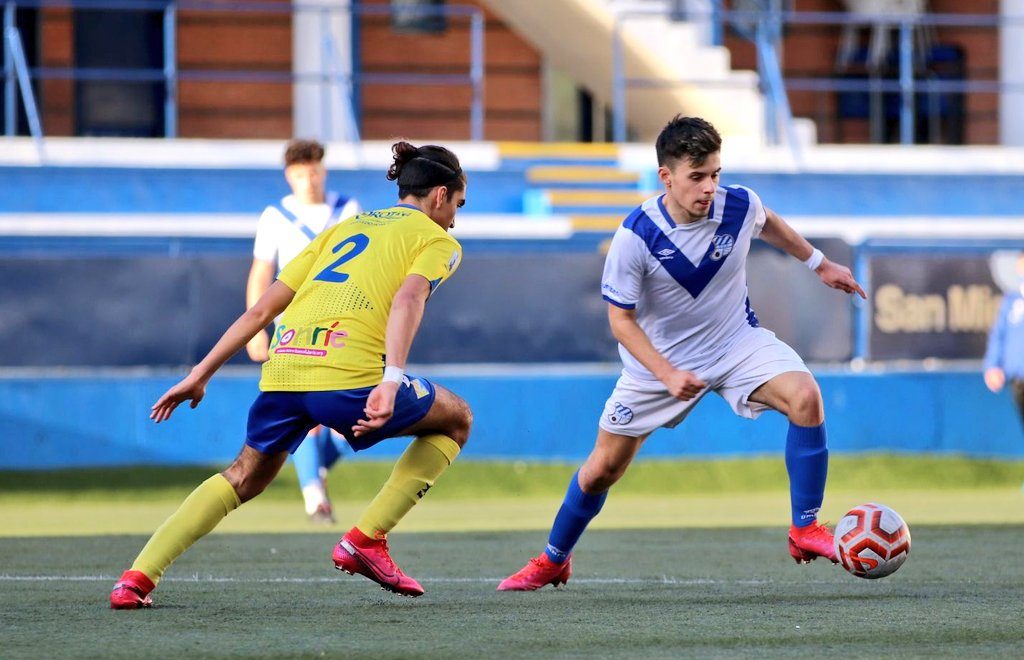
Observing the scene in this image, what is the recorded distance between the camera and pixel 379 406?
242 inches

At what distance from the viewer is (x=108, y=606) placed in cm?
653

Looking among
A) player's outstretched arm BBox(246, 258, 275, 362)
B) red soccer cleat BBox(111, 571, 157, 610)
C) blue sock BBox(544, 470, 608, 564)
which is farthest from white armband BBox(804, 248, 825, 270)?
player's outstretched arm BBox(246, 258, 275, 362)

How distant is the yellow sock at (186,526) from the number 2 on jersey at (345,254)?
812 mm

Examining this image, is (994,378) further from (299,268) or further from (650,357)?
(299,268)

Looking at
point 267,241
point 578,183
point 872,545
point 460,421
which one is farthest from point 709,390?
point 578,183

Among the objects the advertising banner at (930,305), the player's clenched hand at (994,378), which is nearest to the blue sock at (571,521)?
the player's clenched hand at (994,378)

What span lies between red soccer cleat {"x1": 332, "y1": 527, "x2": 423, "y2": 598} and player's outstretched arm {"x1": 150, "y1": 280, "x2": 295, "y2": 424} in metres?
0.75

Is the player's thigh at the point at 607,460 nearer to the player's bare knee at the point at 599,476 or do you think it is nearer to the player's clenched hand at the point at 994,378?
the player's bare knee at the point at 599,476

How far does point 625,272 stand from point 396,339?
1.22m

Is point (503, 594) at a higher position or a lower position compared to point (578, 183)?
lower

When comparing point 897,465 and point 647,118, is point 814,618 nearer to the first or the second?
point 897,465

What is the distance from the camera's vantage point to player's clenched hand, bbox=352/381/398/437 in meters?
6.14

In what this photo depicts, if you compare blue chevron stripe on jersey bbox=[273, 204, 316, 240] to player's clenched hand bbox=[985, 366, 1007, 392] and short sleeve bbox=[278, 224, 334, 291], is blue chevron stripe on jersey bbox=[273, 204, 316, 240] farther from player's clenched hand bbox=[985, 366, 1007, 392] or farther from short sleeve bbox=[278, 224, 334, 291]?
player's clenched hand bbox=[985, 366, 1007, 392]

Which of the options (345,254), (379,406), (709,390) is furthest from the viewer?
(709,390)
